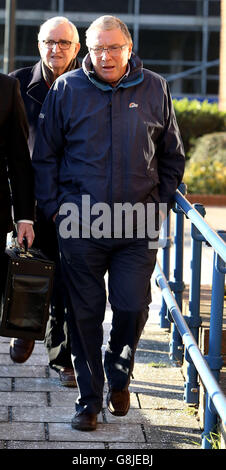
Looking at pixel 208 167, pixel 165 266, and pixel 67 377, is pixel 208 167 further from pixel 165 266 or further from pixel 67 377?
pixel 67 377

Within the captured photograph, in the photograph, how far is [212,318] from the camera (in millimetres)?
3994

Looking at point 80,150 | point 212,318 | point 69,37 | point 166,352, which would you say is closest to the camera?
point 212,318

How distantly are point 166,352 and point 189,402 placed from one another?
3.29 feet

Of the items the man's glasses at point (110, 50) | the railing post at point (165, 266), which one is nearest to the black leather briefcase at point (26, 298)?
the man's glasses at point (110, 50)

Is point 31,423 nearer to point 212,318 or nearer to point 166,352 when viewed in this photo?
point 212,318

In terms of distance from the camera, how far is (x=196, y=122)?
16.8 metres

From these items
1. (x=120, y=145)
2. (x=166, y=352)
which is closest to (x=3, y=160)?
(x=120, y=145)

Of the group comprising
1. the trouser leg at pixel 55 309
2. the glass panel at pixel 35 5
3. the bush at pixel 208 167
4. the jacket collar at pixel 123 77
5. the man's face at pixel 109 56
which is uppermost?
the glass panel at pixel 35 5

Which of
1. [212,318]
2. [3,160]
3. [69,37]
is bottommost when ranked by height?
[212,318]

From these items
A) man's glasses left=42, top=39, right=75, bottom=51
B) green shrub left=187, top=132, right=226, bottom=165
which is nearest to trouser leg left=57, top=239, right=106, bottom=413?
man's glasses left=42, top=39, right=75, bottom=51

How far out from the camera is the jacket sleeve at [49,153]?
4.33 metres

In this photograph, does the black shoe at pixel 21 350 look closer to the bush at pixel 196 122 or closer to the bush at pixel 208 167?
the bush at pixel 208 167

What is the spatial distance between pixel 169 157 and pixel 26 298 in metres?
0.92

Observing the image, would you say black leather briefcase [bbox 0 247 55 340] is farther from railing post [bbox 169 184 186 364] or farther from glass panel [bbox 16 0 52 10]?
glass panel [bbox 16 0 52 10]
